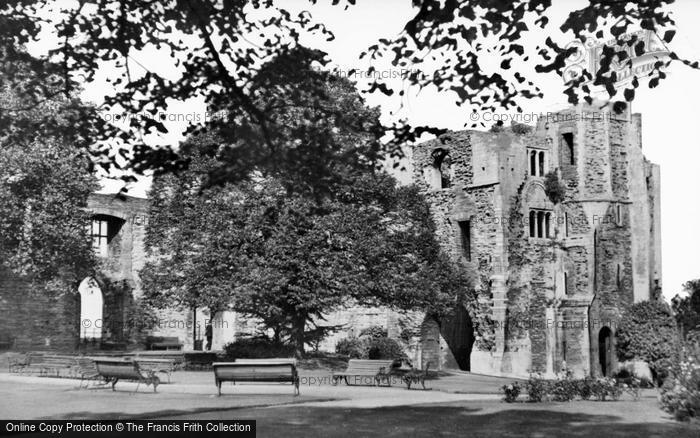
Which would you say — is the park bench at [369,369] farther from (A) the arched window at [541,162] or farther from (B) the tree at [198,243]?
(A) the arched window at [541,162]

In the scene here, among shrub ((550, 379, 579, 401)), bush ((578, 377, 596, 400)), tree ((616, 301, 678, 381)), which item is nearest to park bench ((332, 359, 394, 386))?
shrub ((550, 379, 579, 401))

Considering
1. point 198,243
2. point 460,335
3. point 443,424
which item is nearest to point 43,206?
point 198,243

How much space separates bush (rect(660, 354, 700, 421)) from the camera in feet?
51.6

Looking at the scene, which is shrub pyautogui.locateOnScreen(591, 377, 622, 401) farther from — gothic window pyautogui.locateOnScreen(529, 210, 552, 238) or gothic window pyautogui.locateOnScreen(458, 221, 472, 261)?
gothic window pyautogui.locateOnScreen(529, 210, 552, 238)

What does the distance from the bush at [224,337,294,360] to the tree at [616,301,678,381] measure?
63.3 ft

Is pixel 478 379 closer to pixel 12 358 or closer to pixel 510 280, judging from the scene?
pixel 510 280

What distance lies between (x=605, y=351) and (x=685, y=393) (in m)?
31.3

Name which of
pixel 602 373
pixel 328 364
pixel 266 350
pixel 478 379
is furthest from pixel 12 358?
pixel 602 373

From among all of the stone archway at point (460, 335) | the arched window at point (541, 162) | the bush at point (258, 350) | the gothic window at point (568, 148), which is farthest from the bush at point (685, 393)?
the gothic window at point (568, 148)

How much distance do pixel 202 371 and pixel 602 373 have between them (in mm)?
22945

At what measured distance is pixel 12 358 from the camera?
33.2 m

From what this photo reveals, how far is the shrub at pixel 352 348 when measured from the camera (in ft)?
134

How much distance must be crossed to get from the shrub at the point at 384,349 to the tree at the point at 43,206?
12.9m

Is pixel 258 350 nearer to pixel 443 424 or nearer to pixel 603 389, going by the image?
pixel 603 389
